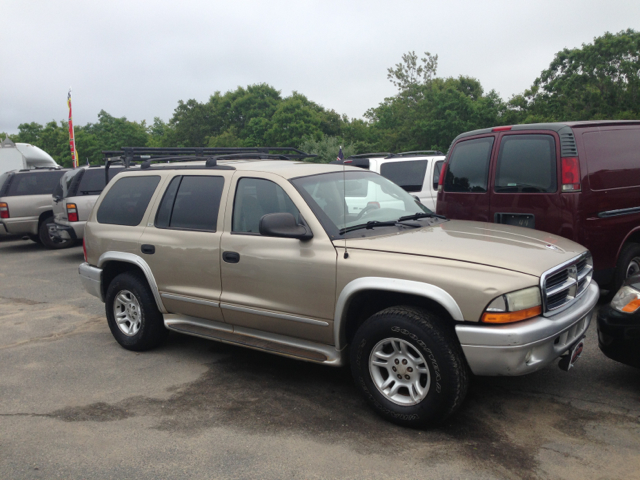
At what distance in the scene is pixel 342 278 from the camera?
3.78m

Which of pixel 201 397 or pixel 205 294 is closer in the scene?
pixel 201 397

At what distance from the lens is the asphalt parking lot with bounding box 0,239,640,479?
318 centimetres

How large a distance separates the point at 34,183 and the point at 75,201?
10.1ft

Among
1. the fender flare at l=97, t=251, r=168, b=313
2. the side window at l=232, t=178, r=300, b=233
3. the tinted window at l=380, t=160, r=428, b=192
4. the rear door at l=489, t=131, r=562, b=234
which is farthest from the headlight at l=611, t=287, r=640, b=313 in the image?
the tinted window at l=380, t=160, r=428, b=192

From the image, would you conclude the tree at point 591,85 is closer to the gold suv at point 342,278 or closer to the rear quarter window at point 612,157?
the rear quarter window at point 612,157

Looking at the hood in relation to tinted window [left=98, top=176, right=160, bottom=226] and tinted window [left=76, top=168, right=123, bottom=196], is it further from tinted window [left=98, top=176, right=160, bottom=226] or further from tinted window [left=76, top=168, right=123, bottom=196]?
tinted window [left=76, top=168, right=123, bottom=196]

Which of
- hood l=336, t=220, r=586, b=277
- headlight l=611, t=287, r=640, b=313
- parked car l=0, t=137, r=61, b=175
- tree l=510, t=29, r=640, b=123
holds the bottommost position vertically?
headlight l=611, t=287, r=640, b=313

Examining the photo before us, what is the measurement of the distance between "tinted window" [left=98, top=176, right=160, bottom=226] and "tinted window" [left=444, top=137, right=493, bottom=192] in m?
3.42

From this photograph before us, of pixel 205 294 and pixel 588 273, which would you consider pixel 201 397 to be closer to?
pixel 205 294

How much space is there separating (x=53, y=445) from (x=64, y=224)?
8.70 m

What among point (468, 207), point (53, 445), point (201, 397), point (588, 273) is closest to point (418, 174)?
point (468, 207)

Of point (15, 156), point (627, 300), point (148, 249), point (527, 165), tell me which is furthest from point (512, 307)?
point (15, 156)

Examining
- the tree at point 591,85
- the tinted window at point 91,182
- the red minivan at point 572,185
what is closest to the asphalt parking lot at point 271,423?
the red minivan at point 572,185

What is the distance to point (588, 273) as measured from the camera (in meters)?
4.07
